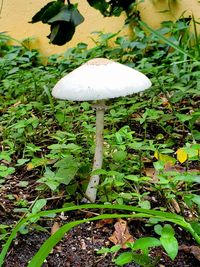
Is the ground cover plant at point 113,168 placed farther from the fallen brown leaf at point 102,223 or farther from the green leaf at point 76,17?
the green leaf at point 76,17

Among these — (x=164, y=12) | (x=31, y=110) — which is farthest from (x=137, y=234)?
(x=164, y=12)

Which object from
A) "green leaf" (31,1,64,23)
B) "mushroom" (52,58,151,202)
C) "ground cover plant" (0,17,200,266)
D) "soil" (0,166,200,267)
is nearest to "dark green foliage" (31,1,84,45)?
"green leaf" (31,1,64,23)

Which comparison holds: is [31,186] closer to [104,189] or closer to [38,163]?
[38,163]

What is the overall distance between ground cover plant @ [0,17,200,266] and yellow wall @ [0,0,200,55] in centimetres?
22

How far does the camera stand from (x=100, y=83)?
1.72 metres

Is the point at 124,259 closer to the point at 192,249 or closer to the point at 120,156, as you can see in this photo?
the point at 192,249

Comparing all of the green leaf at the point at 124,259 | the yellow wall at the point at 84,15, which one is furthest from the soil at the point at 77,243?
the yellow wall at the point at 84,15

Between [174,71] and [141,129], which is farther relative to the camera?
[174,71]

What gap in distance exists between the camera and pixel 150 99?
2.96 metres

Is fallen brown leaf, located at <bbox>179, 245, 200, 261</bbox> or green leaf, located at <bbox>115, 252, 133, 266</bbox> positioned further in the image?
fallen brown leaf, located at <bbox>179, 245, 200, 261</bbox>

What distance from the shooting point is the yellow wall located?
3.88m

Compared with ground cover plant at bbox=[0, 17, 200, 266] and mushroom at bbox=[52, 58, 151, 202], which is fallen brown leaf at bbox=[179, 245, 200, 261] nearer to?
ground cover plant at bbox=[0, 17, 200, 266]

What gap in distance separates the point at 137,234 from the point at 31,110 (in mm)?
1549

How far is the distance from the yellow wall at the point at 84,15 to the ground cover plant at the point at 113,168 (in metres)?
0.22
